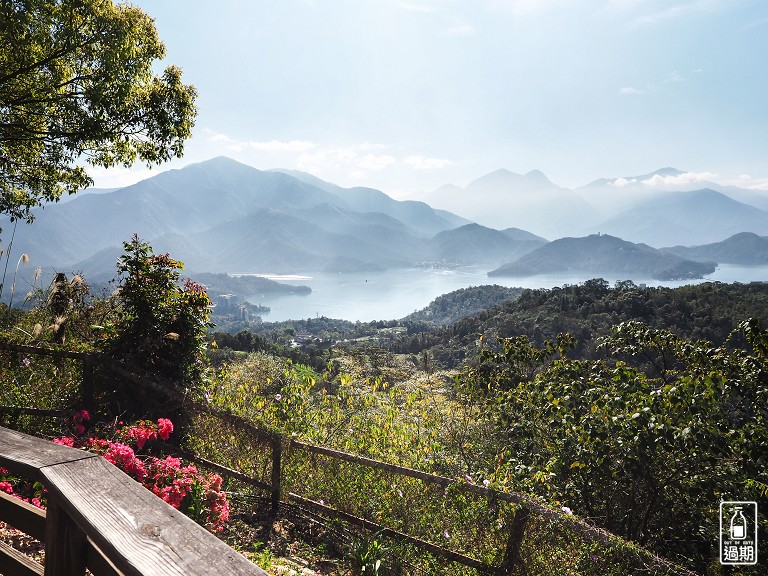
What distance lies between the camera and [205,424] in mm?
4488

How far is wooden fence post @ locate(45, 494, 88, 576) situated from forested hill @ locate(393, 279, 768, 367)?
37.4 metres

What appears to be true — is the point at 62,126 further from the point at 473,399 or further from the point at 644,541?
the point at 644,541

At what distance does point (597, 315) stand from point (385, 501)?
49.4 meters

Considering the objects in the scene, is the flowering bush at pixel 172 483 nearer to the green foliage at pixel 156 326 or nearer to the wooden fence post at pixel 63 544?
the green foliage at pixel 156 326

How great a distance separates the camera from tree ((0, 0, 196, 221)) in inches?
215

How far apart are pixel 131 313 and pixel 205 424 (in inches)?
58.1

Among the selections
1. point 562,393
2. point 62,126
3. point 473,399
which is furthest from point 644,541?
point 62,126

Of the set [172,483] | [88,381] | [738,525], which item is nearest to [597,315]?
[738,525]

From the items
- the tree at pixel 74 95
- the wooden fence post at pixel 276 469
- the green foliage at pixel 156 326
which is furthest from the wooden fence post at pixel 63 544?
the tree at pixel 74 95

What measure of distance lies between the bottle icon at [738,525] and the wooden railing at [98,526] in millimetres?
3748

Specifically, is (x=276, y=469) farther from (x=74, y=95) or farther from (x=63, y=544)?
(x=74, y=95)

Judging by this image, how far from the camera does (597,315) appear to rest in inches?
1873

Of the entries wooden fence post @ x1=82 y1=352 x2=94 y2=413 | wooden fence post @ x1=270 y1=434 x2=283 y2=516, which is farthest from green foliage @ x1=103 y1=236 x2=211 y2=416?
wooden fence post @ x1=270 y1=434 x2=283 y2=516

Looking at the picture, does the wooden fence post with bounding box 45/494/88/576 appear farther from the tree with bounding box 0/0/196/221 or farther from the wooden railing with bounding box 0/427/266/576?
the tree with bounding box 0/0/196/221
